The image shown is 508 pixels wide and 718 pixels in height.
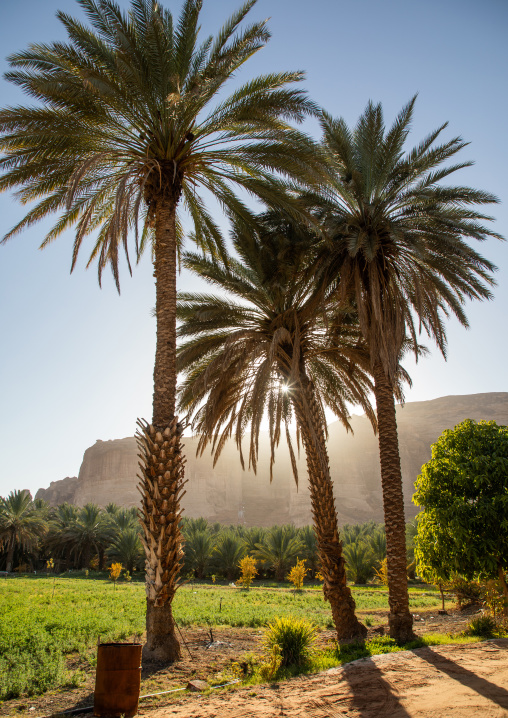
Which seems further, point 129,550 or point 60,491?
point 60,491

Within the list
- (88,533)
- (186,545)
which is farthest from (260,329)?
(88,533)

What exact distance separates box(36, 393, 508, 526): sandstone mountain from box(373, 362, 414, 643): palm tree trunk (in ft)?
276

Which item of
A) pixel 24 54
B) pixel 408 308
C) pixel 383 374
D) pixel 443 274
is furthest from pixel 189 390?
pixel 24 54

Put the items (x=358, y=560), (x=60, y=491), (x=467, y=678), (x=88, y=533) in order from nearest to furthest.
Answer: (x=467, y=678) < (x=358, y=560) < (x=88, y=533) < (x=60, y=491)

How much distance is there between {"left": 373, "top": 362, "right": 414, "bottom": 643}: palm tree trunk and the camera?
1061 centimetres

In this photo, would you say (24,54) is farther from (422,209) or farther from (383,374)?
(383,374)

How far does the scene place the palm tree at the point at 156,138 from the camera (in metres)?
8.59

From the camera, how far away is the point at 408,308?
12.9 meters

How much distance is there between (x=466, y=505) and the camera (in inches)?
435

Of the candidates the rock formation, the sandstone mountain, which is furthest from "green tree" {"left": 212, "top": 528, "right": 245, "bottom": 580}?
the rock formation

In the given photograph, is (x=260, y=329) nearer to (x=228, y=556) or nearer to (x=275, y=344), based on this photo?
(x=275, y=344)

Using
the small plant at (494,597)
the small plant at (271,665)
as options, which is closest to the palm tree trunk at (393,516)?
the small plant at (494,597)

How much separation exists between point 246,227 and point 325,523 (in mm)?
7165

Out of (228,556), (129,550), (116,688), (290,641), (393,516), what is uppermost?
(393,516)
